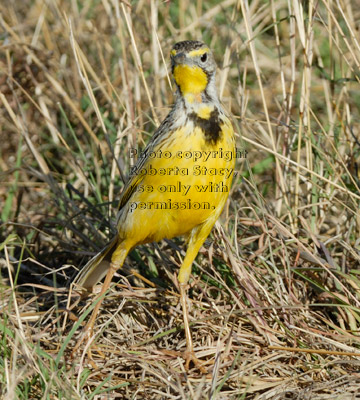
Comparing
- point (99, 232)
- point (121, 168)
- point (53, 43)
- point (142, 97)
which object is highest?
point (53, 43)

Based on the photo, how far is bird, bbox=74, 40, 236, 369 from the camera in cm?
321

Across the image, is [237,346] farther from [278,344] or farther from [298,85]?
[298,85]

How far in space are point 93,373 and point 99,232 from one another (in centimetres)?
132

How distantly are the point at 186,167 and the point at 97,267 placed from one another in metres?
1.00

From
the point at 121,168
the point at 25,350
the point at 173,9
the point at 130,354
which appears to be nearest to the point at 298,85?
the point at 173,9

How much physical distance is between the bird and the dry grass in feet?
0.80

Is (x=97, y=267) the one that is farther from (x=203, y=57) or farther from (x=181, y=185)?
(x=203, y=57)

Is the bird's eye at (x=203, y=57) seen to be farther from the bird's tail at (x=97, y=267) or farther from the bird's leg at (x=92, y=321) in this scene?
the bird's leg at (x=92, y=321)

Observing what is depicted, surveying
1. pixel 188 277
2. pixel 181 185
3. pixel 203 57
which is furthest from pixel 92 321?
pixel 203 57

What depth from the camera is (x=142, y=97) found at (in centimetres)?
523

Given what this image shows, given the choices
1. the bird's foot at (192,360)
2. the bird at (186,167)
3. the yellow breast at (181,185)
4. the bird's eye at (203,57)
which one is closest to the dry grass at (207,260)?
the bird's foot at (192,360)

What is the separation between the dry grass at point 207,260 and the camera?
3.16 meters

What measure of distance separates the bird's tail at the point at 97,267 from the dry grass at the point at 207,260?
12 centimetres

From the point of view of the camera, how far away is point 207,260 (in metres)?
3.97
